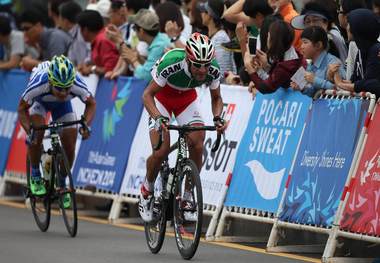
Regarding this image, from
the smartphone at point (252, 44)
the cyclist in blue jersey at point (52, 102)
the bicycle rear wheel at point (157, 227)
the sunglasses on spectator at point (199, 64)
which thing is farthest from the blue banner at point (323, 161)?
the cyclist in blue jersey at point (52, 102)

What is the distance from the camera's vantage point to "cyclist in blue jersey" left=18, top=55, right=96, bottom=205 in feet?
45.7

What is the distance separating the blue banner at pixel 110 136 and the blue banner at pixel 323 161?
12.1ft

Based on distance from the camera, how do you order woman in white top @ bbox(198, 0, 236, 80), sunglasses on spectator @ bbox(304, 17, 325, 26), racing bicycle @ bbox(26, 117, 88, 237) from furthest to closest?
1. woman in white top @ bbox(198, 0, 236, 80)
2. racing bicycle @ bbox(26, 117, 88, 237)
3. sunglasses on spectator @ bbox(304, 17, 325, 26)

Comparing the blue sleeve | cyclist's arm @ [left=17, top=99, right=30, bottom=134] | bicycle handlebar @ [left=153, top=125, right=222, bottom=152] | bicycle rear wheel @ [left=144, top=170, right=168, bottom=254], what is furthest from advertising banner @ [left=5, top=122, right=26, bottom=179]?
bicycle handlebar @ [left=153, top=125, right=222, bottom=152]

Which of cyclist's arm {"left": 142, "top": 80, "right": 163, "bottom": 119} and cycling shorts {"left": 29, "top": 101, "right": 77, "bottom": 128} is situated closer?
cyclist's arm {"left": 142, "top": 80, "right": 163, "bottom": 119}

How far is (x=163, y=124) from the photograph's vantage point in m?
11.6

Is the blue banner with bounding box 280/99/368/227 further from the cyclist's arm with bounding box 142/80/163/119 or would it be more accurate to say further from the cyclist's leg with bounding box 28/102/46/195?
the cyclist's leg with bounding box 28/102/46/195

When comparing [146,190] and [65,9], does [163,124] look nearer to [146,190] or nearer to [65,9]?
[146,190]

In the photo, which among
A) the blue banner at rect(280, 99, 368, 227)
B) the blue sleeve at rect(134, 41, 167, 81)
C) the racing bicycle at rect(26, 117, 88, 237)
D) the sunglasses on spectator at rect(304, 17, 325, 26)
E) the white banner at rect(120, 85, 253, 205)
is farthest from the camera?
the blue sleeve at rect(134, 41, 167, 81)

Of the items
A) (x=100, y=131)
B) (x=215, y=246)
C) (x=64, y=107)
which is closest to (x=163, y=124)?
(x=215, y=246)

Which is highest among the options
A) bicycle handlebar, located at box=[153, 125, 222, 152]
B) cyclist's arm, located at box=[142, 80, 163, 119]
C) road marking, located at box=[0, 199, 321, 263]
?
cyclist's arm, located at box=[142, 80, 163, 119]

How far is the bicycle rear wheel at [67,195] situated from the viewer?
1367 centimetres

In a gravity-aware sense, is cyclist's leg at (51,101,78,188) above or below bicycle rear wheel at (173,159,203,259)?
above

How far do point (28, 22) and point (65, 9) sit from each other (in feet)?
2.03
